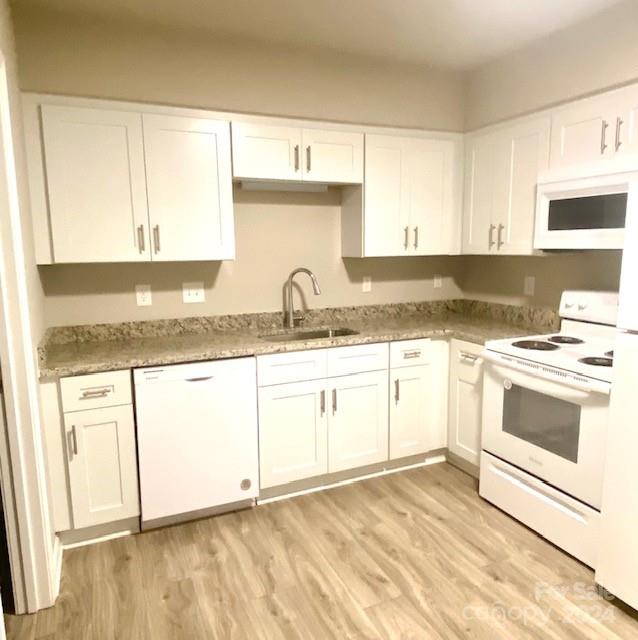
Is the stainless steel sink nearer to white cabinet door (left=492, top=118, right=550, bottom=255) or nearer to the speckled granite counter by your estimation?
the speckled granite counter

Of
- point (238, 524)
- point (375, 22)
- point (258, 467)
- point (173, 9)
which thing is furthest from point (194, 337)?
point (375, 22)

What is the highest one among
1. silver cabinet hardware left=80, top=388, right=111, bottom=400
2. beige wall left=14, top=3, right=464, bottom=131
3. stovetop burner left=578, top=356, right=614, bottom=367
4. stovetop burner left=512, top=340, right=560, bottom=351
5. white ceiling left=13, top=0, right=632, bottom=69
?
white ceiling left=13, top=0, right=632, bottom=69

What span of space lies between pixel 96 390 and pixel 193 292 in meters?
0.87

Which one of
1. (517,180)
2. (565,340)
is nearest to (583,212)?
(517,180)

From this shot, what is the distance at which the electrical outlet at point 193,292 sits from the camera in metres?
2.93

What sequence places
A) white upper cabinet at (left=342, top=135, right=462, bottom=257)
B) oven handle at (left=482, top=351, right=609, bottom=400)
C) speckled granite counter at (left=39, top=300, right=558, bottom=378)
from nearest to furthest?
oven handle at (left=482, top=351, right=609, bottom=400) → speckled granite counter at (left=39, top=300, right=558, bottom=378) → white upper cabinet at (left=342, top=135, right=462, bottom=257)

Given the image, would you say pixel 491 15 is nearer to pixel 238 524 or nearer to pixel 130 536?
pixel 238 524

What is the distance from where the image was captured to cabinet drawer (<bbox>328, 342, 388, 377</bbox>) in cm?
277

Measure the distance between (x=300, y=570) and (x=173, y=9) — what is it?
2.62 metres

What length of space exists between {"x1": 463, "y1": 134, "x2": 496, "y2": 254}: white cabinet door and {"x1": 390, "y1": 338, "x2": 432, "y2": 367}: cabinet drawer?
724mm

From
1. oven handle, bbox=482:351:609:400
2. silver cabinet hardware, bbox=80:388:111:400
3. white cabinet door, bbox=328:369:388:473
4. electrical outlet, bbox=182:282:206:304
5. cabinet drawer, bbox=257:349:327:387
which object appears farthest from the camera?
electrical outlet, bbox=182:282:206:304

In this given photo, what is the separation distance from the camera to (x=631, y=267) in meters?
1.77

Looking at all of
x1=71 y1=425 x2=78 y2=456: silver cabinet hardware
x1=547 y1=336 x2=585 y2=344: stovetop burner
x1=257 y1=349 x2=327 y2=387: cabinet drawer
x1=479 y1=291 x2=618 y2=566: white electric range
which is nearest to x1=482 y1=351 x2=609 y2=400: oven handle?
x1=479 y1=291 x2=618 y2=566: white electric range

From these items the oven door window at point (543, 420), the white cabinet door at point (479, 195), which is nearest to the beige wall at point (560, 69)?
the white cabinet door at point (479, 195)
